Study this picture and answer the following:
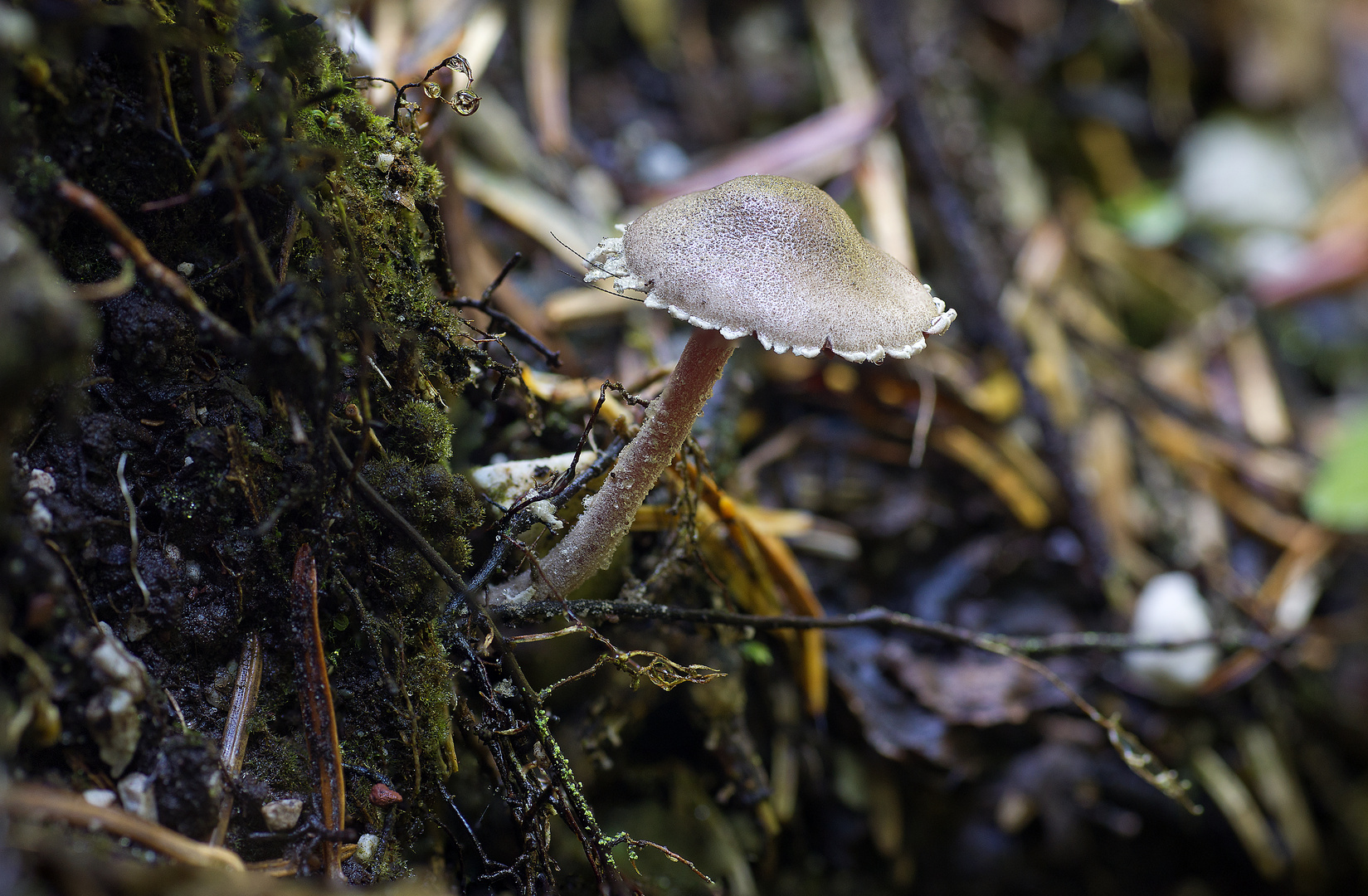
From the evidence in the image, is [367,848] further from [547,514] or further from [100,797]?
[547,514]

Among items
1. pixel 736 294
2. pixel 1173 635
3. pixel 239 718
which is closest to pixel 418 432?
pixel 239 718

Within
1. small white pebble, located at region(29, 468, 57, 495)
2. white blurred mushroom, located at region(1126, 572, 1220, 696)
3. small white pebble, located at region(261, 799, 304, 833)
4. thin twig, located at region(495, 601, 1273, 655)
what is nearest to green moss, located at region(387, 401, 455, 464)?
thin twig, located at region(495, 601, 1273, 655)

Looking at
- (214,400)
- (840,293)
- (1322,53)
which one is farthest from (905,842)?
Result: (1322,53)

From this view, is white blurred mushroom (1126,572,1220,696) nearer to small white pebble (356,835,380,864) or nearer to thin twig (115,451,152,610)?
small white pebble (356,835,380,864)

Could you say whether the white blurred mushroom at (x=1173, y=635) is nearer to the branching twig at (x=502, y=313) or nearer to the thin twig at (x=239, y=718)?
the branching twig at (x=502, y=313)

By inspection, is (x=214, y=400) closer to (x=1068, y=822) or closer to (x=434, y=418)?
(x=434, y=418)

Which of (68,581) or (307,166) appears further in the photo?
(307,166)
